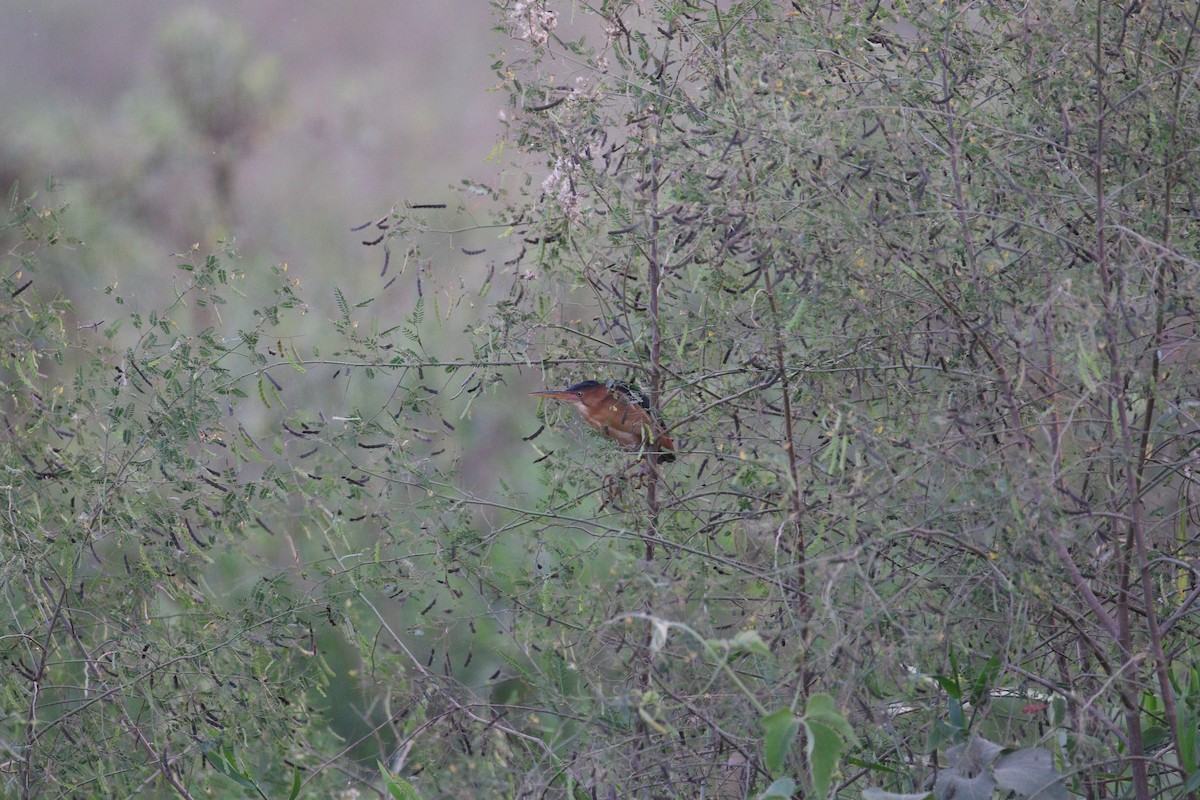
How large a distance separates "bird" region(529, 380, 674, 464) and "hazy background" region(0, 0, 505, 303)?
281cm

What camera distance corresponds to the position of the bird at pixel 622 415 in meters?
2.05

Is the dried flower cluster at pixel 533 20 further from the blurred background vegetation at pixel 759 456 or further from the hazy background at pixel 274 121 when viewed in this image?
the hazy background at pixel 274 121

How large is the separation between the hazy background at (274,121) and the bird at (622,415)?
2.81m

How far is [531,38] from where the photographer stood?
2.05 metres

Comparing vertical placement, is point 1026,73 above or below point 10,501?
above

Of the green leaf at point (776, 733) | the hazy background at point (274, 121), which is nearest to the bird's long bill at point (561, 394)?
the green leaf at point (776, 733)

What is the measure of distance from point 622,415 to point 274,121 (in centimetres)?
391

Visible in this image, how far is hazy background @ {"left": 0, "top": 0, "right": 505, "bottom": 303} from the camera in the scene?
4.88m

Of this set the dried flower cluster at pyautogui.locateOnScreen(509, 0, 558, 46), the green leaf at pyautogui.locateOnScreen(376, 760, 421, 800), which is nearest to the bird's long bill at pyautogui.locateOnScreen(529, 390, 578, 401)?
the dried flower cluster at pyautogui.locateOnScreen(509, 0, 558, 46)

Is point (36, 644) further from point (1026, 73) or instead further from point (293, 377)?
point (1026, 73)

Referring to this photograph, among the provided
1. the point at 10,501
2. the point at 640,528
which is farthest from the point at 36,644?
the point at 640,528

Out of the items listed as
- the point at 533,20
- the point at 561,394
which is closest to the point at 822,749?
the point at 561,394

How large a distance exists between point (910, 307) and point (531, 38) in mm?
776

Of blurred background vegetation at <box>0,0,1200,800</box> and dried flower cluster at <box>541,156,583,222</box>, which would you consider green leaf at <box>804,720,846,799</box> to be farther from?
dried flower cluster at <box>541,156,583,222</box>
